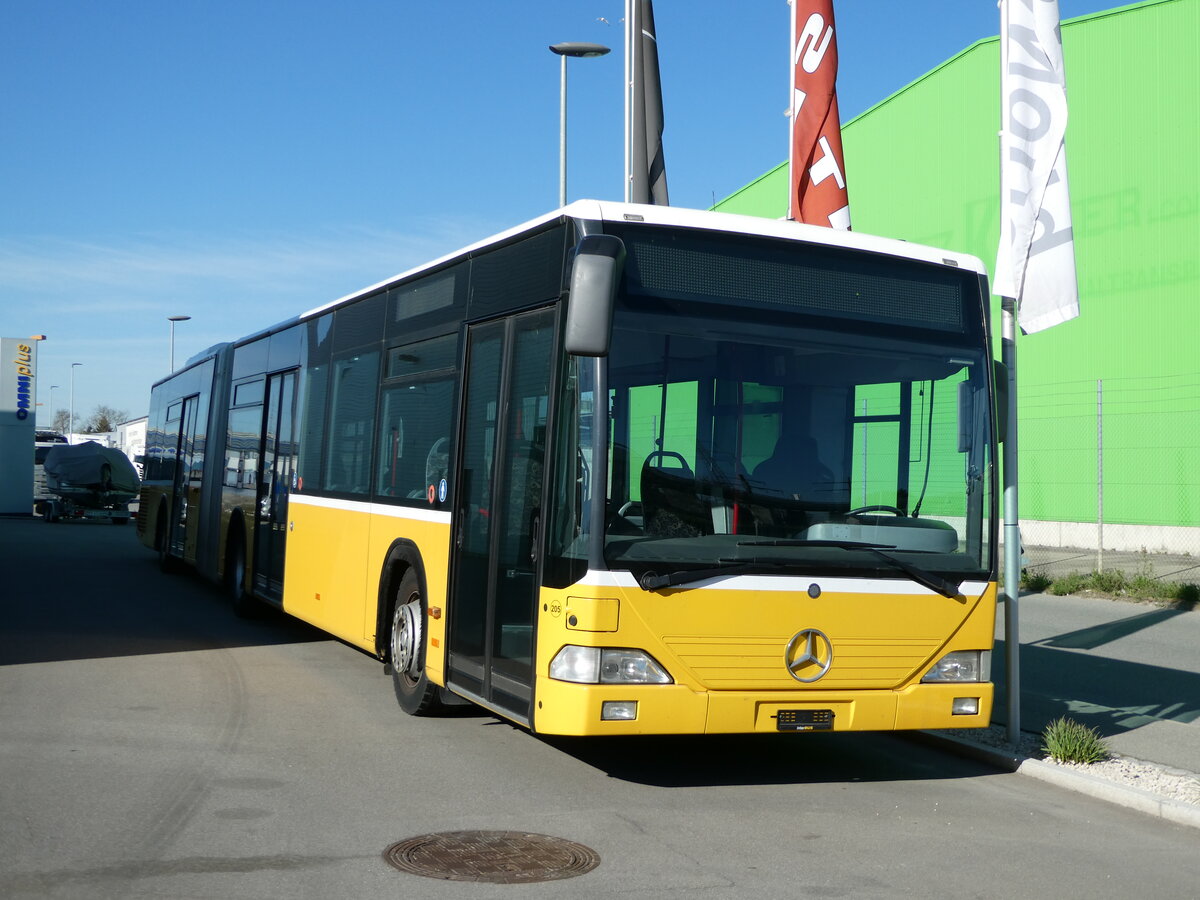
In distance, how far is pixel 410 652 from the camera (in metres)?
9.23

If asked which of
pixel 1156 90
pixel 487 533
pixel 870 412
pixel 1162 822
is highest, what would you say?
pixel 1156 90

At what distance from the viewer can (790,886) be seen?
5.48 metres

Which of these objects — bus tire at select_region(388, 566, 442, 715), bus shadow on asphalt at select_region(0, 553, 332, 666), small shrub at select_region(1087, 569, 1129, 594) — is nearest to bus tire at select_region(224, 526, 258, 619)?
bus shadow on asphalt at select_region(0, 553, 332, 666)

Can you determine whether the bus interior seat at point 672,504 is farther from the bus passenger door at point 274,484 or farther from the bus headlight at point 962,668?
the bus passenger door at point 274,484

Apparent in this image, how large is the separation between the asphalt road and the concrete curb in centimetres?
8

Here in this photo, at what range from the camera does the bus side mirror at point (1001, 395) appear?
798 centimetres

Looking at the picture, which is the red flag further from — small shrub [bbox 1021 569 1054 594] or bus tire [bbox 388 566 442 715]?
small shrub [bbox 1021 569 1054 594]

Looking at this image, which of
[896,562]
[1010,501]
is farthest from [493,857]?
[1010,501]

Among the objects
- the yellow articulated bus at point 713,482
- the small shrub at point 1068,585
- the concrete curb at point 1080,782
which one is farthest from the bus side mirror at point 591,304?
the small shrub at point 1068,585

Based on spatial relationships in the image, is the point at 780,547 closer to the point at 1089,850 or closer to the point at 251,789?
the point at 1089,850

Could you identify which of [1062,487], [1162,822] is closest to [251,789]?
[1162,822]

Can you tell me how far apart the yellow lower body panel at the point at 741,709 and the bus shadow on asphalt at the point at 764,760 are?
2.10 feet

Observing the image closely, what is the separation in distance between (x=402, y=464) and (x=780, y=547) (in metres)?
3.51

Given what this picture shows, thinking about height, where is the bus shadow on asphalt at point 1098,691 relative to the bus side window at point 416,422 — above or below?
below
